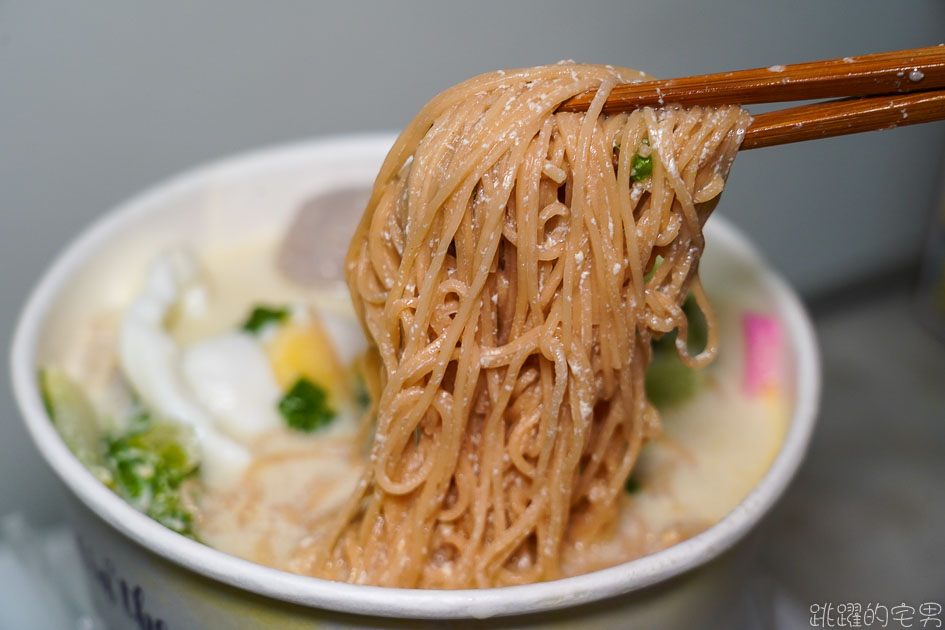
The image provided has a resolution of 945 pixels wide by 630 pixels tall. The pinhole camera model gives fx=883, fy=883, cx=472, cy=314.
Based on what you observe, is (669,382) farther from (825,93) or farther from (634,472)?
(825,93)

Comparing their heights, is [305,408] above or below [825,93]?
below

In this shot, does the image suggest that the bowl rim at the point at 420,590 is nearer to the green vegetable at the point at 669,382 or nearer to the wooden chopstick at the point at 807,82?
the green vegetable at the point at 669,382

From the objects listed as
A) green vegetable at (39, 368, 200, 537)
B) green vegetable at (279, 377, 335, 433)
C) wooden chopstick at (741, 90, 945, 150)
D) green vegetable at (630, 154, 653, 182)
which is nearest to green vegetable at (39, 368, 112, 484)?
green vegetable at (39, 368, 200, 537)

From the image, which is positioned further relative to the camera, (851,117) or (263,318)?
(263,318)

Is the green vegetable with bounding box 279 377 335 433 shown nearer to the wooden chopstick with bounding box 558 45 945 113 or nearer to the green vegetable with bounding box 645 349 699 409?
the green vegetable with bounding box 645 349 699 409

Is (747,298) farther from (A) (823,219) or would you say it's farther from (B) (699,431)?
(A) (823,219)

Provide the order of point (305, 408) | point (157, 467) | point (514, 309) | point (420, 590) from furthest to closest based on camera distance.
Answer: point (305, 408) < point (157, 467) < point (514, 309) < point (420, 590)

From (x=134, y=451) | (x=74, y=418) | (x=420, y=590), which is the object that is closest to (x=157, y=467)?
(x=134, y=451)

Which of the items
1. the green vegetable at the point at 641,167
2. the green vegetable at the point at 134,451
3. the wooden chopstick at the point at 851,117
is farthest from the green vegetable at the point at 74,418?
the wooden chopstick at the point at 851,117
